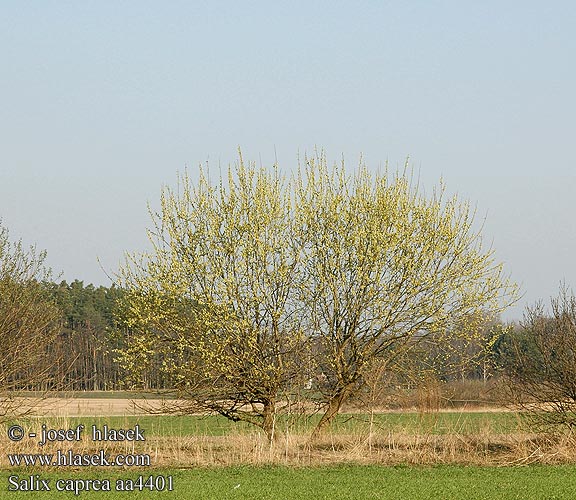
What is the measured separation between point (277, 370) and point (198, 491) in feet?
19.9

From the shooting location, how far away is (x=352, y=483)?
651 inches

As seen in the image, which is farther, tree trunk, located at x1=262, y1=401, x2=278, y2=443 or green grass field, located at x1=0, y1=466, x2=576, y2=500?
tree trunk, located at x1=262, y1=401, x2=278, y2=443

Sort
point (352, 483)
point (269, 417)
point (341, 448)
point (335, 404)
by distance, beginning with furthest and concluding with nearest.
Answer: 1. point (335, 404)
2. point (269, 417)
3. point (341, 448)
4. point (352, 483)

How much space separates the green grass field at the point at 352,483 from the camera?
1507cm

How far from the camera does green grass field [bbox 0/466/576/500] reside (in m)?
15.1

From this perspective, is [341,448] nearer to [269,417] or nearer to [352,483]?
[269,417]

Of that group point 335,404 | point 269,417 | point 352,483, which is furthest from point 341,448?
point 352,483

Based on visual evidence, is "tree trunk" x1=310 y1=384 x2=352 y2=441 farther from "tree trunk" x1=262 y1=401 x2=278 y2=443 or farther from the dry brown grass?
"tree trunk" x1=262 y1=401 x2=278 y2=443

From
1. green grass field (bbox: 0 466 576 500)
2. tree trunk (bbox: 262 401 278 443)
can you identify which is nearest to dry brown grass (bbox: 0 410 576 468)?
tree trunk (bbox: 262 401 278 443)

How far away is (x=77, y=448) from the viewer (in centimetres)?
1934

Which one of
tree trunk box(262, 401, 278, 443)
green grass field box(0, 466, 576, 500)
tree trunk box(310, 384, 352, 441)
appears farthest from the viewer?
tree trunk box(310, 384, 352, 441)

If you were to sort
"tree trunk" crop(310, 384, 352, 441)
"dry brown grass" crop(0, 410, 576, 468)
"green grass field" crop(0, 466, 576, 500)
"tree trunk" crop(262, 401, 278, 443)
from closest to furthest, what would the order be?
"green grass field" crop(0, 466, 576, 500)
"dry brown grass" crop(0, 410, 576, 468)
"tree trunk" crop(262, 401, 278, 443)
"tree trunk" crop(310, 384, 352, 441)

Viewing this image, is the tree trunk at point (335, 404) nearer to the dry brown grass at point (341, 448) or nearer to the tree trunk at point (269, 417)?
the dry brown grass at point (341, 448)

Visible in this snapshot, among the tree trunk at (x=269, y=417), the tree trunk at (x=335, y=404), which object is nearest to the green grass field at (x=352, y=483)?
the tree trunk at (x=269, y=417)
